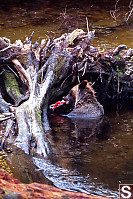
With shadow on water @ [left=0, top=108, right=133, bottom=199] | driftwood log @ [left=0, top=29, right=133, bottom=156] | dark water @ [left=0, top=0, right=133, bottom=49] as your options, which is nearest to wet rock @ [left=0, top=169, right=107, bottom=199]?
shadow on water @ [left=0, top=108, right=133, bottom=199]

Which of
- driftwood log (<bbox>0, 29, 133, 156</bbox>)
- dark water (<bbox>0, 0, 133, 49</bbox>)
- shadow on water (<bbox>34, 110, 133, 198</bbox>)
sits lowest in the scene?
shadow on water (<bbox>34, 110, 133, 198</bbox>)

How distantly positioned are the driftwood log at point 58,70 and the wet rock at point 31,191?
10.0 feet

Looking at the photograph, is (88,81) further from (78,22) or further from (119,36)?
(78,22)

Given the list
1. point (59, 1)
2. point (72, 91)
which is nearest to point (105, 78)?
point (72, 91)

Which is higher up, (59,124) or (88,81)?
(88,81)

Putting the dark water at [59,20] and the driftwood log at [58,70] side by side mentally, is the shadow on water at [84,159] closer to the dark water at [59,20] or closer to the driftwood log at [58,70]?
the driftwood log at [58,70]

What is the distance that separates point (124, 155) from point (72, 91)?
9.78 ft

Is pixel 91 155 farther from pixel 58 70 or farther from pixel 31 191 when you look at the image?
pixel 58 70

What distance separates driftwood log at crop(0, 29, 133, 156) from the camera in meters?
8.96

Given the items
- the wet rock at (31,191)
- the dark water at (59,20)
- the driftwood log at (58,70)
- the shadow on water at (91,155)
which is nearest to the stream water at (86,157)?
the shadow on water at (91,155)

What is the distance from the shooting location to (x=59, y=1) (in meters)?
19.8

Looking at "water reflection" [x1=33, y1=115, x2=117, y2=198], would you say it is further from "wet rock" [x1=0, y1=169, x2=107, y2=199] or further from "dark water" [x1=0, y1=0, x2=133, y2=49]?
"dark water" [x1=0, y1=0, x2=133, y2=49]

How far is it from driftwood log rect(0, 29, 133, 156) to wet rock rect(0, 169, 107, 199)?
10.0 ft

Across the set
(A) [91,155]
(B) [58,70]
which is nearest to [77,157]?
(A) [91,155]
